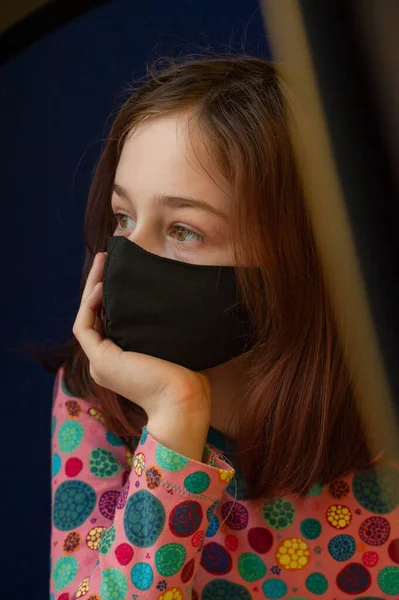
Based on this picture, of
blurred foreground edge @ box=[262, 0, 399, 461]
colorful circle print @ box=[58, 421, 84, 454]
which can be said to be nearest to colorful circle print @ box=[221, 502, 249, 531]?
colorful circle print @ box=[58, 421, 84, 454]

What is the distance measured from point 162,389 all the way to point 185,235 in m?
0.17

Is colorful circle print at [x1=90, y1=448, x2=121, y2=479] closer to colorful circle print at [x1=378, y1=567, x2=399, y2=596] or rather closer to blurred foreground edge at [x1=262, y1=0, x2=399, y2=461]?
colorful circle print at [x1=378, y1=567, x2=399, y2=596]

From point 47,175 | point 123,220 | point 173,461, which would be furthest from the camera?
point 47,175

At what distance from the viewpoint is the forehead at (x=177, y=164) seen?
2.53 ft

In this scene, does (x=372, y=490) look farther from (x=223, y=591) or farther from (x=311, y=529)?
(x=223, y=591)

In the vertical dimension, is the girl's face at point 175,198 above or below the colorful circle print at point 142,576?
above

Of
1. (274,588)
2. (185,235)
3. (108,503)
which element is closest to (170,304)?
(185,235)

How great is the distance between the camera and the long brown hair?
787mm

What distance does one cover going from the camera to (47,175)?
1.15m

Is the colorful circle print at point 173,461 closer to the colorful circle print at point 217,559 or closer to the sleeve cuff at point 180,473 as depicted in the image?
the sleeve cuff at point 180,473

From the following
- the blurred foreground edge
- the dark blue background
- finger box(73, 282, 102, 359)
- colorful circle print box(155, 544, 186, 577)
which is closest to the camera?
the blurred foreground edge

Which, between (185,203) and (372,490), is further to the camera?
(372,490)

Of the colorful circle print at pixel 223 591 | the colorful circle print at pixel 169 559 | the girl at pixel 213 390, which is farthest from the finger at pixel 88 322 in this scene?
the colorful circle print at pixel 223 591

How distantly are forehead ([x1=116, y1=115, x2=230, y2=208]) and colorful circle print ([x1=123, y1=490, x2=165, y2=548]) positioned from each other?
33 centimetres
